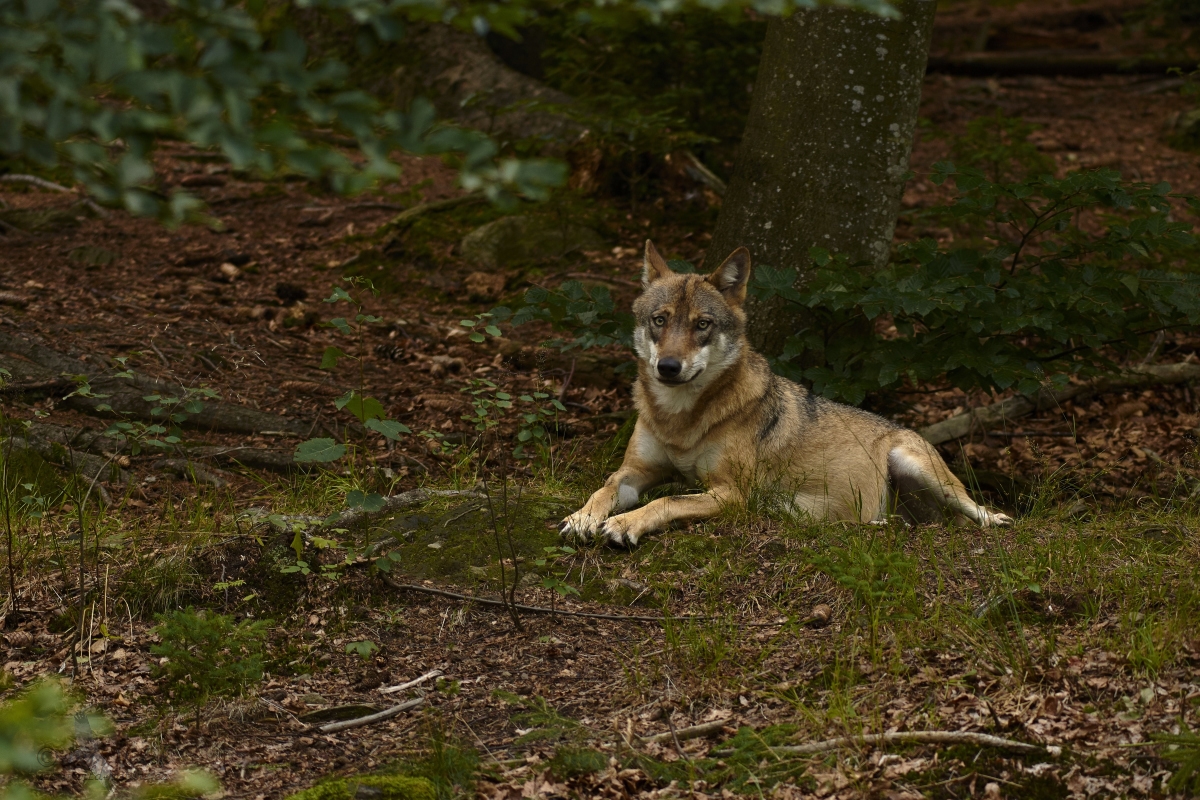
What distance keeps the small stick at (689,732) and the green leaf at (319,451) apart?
1696 mm

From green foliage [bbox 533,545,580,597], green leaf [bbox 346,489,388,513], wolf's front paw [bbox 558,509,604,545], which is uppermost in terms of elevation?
green leaf [bbox 346,489,388,513]

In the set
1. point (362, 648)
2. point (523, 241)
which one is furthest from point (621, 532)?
point (523, 241)

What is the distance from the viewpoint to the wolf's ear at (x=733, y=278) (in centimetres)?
642

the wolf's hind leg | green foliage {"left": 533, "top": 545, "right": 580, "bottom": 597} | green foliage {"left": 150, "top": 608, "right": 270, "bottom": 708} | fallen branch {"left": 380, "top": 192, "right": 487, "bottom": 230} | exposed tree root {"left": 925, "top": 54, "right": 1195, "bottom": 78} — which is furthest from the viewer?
exposed tree root {"left": 925, "top": 54, "right": 1195, "bottom": 78}

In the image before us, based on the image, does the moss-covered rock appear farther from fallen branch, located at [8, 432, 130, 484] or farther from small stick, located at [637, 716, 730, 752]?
fallen branch, located at [8, 432, 130, 484]

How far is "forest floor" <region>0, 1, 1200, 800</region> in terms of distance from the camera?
3.64 metres

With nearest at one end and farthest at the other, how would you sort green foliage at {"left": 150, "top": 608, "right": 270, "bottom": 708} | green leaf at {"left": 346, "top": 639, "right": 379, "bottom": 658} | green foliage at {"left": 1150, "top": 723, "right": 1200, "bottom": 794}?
green foliage at {"left": 1150, "top": 723, "right": 1200, "bottom": 794} → green foliage at {"left": 150, "top": 608, "right": 270, "bottom": 708} → green leaf at {"left": 346, "top": 639, "right": 379, "bottom": 658}

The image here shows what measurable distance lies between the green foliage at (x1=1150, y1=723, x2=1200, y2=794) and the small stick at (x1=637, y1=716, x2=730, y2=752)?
1.46 meters

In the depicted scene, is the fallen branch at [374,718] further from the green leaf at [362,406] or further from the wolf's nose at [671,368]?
the wolf's nose at [671,368]

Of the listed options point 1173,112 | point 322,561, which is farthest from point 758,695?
point 1173,112

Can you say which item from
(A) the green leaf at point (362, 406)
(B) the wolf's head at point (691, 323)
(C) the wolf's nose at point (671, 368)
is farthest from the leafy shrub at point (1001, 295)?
(A) the green leaf at point (362, 406)

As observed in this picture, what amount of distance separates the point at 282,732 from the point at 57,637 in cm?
134

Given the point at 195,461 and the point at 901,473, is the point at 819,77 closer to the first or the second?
the point at 901,473

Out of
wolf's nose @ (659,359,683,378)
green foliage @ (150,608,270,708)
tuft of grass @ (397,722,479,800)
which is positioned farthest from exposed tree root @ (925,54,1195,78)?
tuft of grass @ (397,722,479,800)
